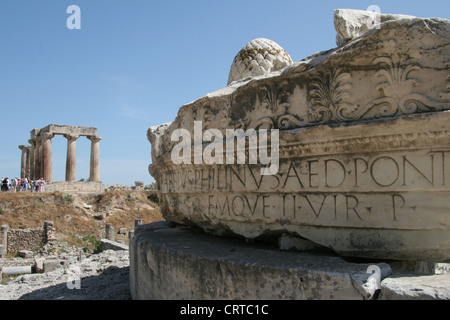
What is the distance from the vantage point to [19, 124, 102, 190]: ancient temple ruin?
2644cm

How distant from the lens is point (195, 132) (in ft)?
10.6

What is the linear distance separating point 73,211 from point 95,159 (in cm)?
942

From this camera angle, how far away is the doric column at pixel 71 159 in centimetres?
2703

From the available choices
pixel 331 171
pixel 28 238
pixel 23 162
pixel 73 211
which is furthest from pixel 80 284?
pixel 23 162

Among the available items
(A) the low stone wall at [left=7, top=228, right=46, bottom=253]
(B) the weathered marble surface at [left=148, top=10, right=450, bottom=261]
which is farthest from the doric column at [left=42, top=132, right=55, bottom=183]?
(B) the weathered marble surface at [left=148, top=10, right=450, bottom=261]

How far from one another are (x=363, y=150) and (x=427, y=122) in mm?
376

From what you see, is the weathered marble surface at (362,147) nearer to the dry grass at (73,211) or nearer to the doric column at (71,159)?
the dry grass at (73,211)

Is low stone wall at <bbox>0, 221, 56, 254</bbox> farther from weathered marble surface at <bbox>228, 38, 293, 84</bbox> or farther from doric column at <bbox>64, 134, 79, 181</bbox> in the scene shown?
weathered marble surface at <bbox>228, 38, 293, 84</bbox>

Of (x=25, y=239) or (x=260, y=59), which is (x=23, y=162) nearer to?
(x=25, y=239)

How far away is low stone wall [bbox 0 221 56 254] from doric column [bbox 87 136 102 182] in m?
13.2

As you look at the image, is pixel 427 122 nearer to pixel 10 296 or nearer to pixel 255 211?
pixel 255 211

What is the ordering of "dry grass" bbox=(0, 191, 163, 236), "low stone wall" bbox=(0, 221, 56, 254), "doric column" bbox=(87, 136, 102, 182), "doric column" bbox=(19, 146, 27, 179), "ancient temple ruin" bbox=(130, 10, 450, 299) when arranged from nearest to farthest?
1. "ancient temple ruin" bbox=(130, 10, 450, 299)
2. "low stone wall" bbox=(0, 221, 56, 254)
3. "dry grass" bbox=(0, 191, 163, 236)
4. "doric column" bbox=(87, 136, 102, 182)
5. "doric column" bbox=(19, 146, 27, 179)

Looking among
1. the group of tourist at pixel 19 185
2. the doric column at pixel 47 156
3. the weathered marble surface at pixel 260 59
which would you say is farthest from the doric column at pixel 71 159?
the weathered marble surface at pixel 260 59

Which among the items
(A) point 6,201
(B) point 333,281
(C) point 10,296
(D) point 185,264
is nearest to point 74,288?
(C) point 10,296
